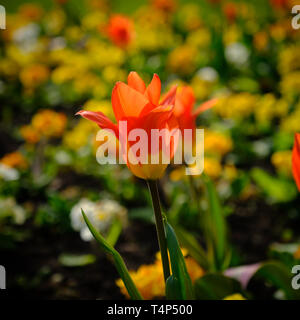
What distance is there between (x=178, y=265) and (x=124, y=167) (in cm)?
110

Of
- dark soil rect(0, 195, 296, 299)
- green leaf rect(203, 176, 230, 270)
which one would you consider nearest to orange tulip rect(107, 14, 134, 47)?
dark soil rect(0, 195, 296, 299)

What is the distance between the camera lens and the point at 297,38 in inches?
99.8

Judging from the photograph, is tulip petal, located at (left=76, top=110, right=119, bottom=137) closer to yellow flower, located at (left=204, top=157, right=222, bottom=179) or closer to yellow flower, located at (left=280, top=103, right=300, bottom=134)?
yellow flower, located at (left=204, top=157, right=222, bottom=179)

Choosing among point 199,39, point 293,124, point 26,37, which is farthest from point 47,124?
point 26,37

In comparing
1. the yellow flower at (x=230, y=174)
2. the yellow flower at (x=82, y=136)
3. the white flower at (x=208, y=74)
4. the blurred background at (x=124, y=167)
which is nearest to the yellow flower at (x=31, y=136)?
the blurred background at (x=124, y=167)

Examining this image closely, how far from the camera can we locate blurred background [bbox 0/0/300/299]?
1300 millimetres

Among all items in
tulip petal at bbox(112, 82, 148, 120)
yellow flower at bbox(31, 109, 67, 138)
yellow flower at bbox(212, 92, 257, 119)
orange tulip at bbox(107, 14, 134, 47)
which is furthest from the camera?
orange tulip at bbox(107, 14, 134, 47)

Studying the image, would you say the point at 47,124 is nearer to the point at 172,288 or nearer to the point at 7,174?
the point at 7,174

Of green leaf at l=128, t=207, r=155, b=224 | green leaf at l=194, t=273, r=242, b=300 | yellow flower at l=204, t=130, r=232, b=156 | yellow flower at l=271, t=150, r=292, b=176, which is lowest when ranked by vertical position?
green leaf at l=194, t=273, r=242, b=300

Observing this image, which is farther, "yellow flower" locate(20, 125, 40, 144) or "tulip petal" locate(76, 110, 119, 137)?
"yellow flower" locate(20, 125, 40, 144)

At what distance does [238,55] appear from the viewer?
251 centimetres

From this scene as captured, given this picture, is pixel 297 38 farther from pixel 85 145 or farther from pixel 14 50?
pixel 14 50

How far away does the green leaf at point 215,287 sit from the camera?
0.94 meters

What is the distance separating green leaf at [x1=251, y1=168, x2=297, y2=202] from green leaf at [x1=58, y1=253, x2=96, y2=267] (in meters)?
0.67
